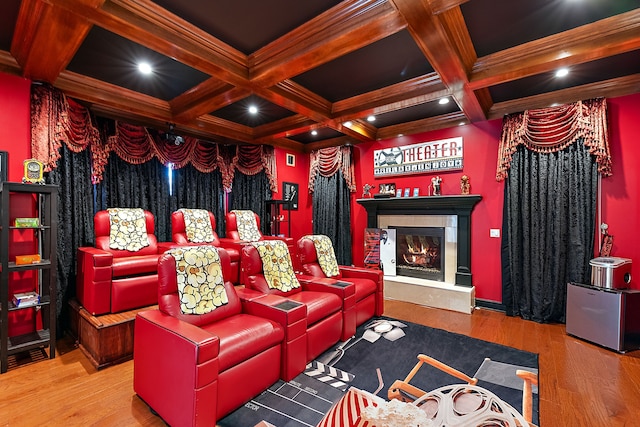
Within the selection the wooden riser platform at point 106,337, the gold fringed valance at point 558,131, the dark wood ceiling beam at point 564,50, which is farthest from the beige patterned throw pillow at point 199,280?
the gold fringed valance at point 558,131

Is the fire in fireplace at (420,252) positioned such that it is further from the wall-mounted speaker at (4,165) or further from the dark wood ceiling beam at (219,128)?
the wall-mounted speaker at (4,165)

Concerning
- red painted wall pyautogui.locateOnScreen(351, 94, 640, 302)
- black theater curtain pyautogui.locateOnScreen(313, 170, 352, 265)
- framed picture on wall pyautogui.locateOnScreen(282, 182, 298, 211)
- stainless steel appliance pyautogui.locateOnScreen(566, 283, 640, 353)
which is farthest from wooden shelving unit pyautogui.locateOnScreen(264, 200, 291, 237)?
stainless steel appliance pyautogui.locateOnScreen(566, 283, 640, 353)

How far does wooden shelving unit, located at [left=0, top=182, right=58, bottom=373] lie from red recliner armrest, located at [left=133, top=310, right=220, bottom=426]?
4.53 ft

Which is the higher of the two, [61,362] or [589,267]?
[589,267]

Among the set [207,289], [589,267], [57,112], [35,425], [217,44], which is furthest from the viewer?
[589,267]

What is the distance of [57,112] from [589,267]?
20.1 feet

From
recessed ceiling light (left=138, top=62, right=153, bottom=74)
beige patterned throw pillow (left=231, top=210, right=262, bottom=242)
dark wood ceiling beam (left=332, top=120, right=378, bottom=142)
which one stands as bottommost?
beige patterned throw pillow (left=231, top=210, right=262, bottom=242)

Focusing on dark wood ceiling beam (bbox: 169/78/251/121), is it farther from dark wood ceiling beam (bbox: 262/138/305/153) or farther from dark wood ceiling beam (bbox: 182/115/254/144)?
dark wood ceiling beam (bbox: 262/138/305/153)

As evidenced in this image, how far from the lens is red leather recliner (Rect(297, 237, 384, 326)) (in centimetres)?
356

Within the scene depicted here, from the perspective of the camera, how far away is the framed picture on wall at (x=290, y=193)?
18.9 feet

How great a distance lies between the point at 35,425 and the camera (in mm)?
1872

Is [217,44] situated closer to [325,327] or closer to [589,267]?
[325,327]

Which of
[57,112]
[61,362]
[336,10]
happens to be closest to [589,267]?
[336,10]

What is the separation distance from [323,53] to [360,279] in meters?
2.64
